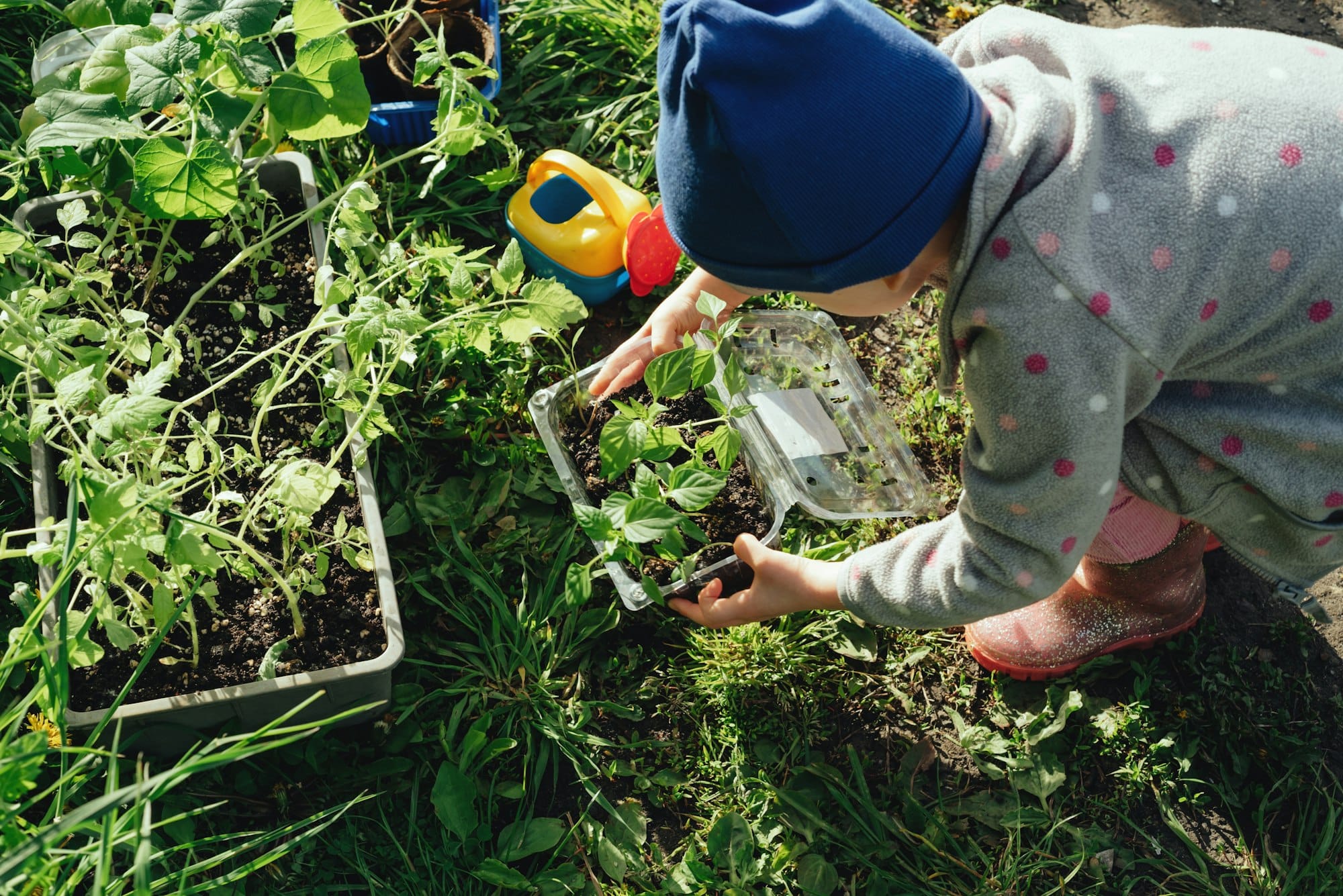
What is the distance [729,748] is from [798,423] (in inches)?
21.9

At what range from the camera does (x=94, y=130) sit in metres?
1.30

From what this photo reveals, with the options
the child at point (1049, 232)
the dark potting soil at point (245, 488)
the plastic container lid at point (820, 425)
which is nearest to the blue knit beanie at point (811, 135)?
the child at point (1049, 232)

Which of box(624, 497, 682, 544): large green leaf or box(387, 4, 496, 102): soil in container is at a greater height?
box(387, 4, 496, 102): soil in container

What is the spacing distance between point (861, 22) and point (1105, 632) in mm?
1142

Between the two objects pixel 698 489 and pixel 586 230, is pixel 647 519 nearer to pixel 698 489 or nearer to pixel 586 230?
pixel 698 489

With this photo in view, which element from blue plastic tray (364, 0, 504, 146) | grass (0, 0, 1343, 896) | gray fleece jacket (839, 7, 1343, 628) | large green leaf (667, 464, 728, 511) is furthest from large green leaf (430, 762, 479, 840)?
blue plastic tray (364, 0, 504, 146)

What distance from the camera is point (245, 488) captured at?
1.53m

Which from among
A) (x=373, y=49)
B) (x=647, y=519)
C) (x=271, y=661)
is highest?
(x=373, y=49)

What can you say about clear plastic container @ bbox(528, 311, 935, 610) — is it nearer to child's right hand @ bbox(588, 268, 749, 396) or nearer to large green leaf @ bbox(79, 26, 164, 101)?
child's right hand @ bbox(588, 268, 749, 396)

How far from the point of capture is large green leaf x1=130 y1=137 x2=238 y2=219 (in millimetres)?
1295

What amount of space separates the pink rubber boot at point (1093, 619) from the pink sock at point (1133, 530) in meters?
0.05

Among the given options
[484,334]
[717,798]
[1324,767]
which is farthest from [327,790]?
[1324,767]

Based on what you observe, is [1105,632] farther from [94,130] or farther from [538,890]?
[94,130]

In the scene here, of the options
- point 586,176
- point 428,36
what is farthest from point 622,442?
point 428,36
